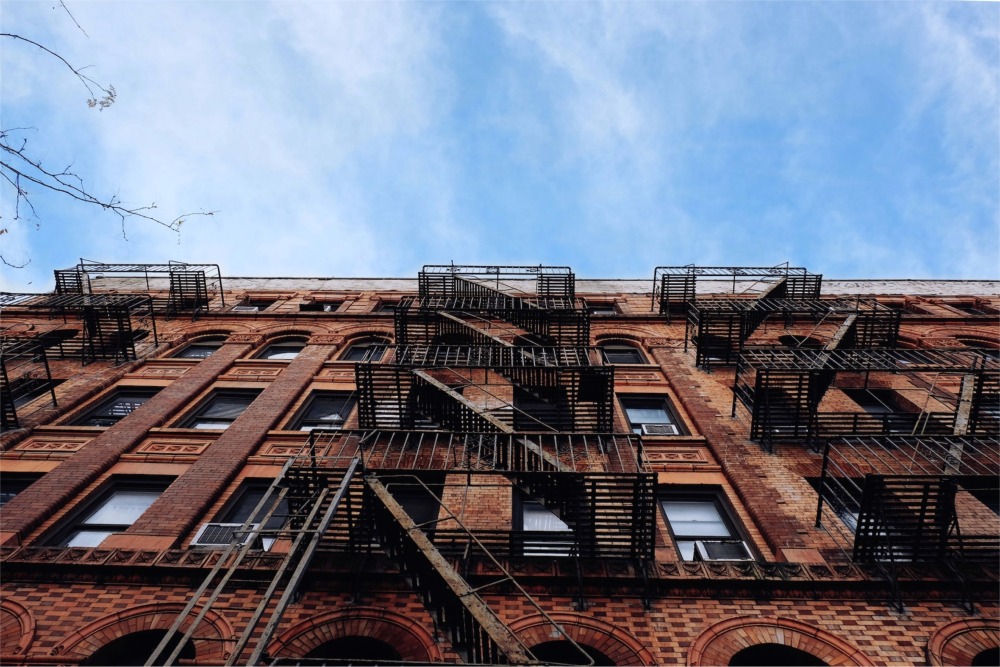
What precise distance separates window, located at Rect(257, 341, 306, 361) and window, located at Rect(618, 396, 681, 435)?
11.4m

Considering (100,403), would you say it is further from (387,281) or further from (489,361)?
(387,281)

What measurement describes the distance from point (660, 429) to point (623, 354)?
651cm

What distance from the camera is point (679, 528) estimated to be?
1091cm

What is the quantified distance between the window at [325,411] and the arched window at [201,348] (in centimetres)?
542

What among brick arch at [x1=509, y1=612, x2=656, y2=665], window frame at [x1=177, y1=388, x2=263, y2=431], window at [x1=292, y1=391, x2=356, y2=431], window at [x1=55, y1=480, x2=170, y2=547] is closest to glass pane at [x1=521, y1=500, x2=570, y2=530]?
brick arch at [x1=509, y1=612, x2=656, y2=665]

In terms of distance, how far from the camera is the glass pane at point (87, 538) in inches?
411

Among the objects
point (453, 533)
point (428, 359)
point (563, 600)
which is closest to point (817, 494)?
point (563, 600)

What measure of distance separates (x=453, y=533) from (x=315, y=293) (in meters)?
19.9

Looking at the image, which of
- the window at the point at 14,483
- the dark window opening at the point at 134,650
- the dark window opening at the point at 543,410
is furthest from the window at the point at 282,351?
the dark window opening at the point at 134,650

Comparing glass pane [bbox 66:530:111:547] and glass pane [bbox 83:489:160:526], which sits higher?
glass pane [bbox 83:489:160:526]

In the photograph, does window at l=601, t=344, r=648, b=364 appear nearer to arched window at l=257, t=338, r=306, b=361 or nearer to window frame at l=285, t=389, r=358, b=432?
window frame at l=285, t=389, r=358, b=432

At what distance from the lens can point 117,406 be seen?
16156 millimetres

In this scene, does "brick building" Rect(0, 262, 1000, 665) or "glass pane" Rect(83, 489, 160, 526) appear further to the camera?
"glass pane" Rect(83, 489, 160, 526)

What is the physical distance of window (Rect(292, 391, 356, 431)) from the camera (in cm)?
1502
